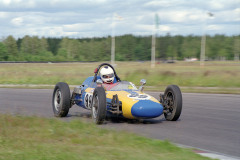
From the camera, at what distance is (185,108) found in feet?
48.0

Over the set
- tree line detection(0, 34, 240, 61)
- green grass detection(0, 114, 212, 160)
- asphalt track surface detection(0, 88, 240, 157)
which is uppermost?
tree line detection(0, 34, 240, 61)

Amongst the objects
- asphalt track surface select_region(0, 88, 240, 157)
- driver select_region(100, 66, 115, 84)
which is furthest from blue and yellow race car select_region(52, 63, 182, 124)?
asphalt track surface select_region(0, 88, 240, 157)

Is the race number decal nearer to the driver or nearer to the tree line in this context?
the driver

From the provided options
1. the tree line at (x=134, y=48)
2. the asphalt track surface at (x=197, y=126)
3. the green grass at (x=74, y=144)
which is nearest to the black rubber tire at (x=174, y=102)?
the asphalt track surface at (x=197, y=126)

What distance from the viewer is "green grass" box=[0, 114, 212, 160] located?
20.8 feet

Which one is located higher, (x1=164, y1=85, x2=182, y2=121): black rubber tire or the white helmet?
the white helmet

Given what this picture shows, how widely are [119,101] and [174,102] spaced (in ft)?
5.18

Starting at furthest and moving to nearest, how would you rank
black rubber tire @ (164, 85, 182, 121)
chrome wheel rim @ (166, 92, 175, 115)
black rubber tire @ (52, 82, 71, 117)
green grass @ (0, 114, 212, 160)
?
1. black rubber tire @ (52, 82, 71, 117)
2. chrome wheel rim @ (166, 92, 175, 115)
3. black rubber tire @ (164, 85, 182, 121)
4. green grass @ (0, 114, 212, 160)

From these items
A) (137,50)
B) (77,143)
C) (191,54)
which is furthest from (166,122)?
(191,54)

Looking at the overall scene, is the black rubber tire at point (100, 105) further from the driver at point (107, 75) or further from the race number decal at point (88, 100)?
the driver at point (107, 75)

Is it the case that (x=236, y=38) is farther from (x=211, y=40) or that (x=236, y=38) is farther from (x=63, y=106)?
(x=63, y=106)

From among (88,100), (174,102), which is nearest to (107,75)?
(88,100)

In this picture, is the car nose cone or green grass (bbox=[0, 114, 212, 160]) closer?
green grass (bbox=[0, 114, 212, 160])

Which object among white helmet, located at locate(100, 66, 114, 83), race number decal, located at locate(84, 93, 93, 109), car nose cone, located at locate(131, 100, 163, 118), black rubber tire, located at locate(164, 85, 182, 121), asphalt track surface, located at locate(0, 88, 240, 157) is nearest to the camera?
asphalt track surface, located at locate(0, 88, 240, 157)
